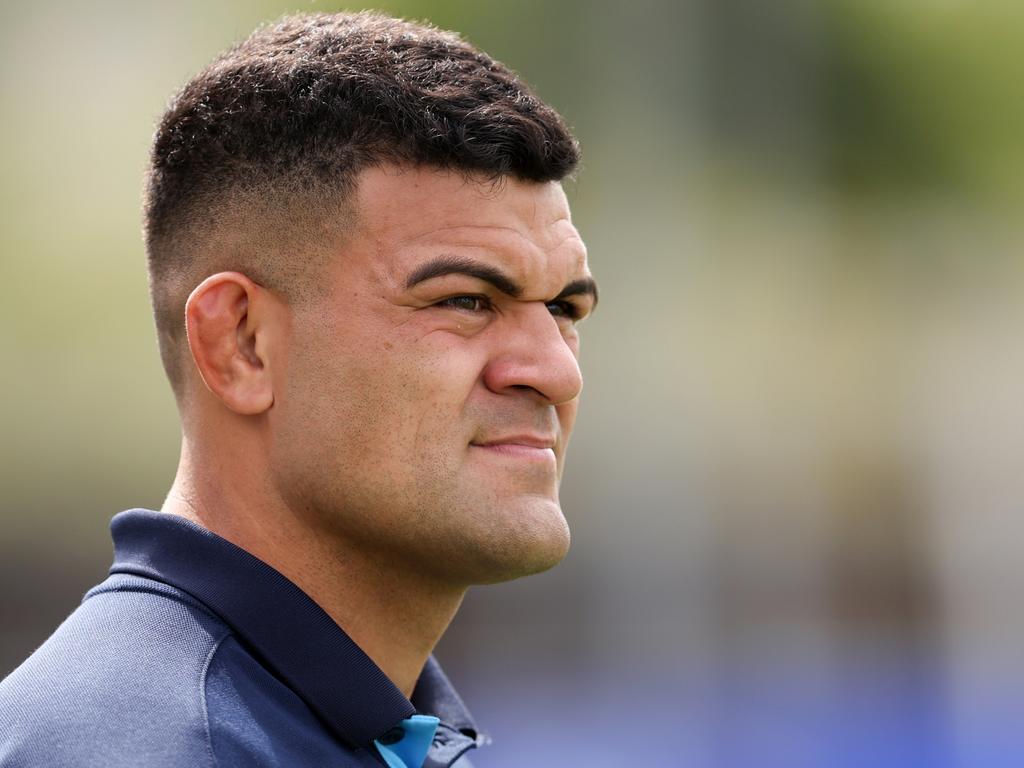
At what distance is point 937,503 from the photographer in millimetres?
9250

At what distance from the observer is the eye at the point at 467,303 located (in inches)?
85.6

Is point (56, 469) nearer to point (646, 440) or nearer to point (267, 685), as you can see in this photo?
point (646, 440)

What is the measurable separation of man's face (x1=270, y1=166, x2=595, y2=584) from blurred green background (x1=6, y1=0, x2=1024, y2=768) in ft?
20.8

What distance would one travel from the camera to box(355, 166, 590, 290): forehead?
84.8 inches

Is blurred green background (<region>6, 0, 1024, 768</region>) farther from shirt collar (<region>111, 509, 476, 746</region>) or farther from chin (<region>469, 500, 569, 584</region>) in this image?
shirt collar (<region>111, 509, 476, 746</region>)

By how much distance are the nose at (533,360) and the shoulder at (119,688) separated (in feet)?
1.94

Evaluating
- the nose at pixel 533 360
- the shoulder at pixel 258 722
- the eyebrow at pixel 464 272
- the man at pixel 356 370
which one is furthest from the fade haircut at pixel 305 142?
the shoulder at pixel 258 722

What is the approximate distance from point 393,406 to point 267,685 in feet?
1.53

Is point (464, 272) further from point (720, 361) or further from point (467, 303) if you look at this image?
point (720, 361)

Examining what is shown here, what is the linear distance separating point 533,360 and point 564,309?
0.20m

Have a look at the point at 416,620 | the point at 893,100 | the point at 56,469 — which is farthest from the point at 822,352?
the point at 416,620

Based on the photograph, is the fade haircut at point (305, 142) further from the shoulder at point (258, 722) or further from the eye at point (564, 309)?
the shoulder at point (258, 722)

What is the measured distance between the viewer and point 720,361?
9.29 metres

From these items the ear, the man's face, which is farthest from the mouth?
the ear
